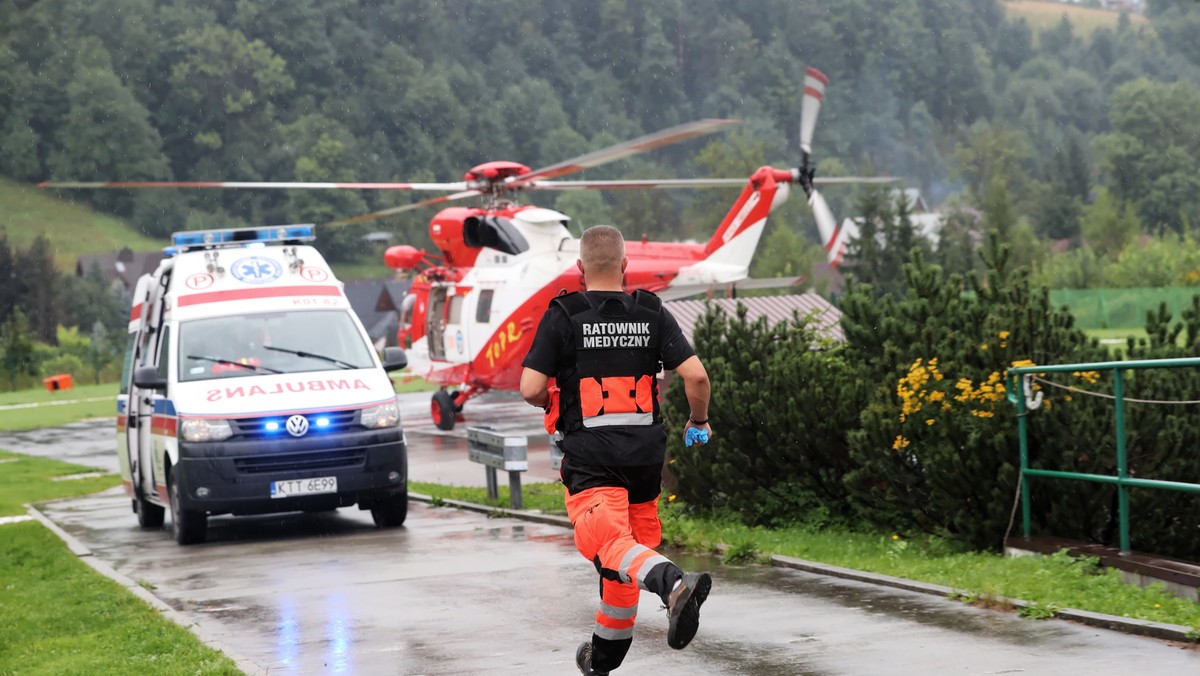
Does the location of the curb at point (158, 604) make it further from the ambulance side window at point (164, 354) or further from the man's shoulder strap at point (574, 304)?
the man's shoulder strap at point (574, 304)

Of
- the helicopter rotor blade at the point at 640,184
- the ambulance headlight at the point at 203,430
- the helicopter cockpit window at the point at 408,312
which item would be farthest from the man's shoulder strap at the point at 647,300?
the helicopter cockpit window at the point at 408,312

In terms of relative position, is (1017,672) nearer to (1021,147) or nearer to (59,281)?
(59,281)

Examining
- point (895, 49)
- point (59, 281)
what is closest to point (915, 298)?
point (59, 281)

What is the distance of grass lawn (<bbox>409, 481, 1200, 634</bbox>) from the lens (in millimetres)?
8594

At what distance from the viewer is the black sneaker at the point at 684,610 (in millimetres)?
6441

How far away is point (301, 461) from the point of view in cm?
1448

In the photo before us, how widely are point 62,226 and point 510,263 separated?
11524cm

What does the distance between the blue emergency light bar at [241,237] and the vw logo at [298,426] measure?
2.65 metres

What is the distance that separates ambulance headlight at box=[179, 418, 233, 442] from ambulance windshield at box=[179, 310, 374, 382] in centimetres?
79

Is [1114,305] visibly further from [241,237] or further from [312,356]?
[312,356]

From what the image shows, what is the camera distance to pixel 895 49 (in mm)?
189875

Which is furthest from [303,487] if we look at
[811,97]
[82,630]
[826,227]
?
[826,227]

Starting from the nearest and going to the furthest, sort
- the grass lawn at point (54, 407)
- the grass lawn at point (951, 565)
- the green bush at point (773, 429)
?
1. the grass lawn at point (951, 565)
2. the green bush at point (773, 429)
3. the grass lawn at point (54, 407)

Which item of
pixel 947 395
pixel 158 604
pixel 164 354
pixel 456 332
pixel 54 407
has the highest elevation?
pixel 456 332
